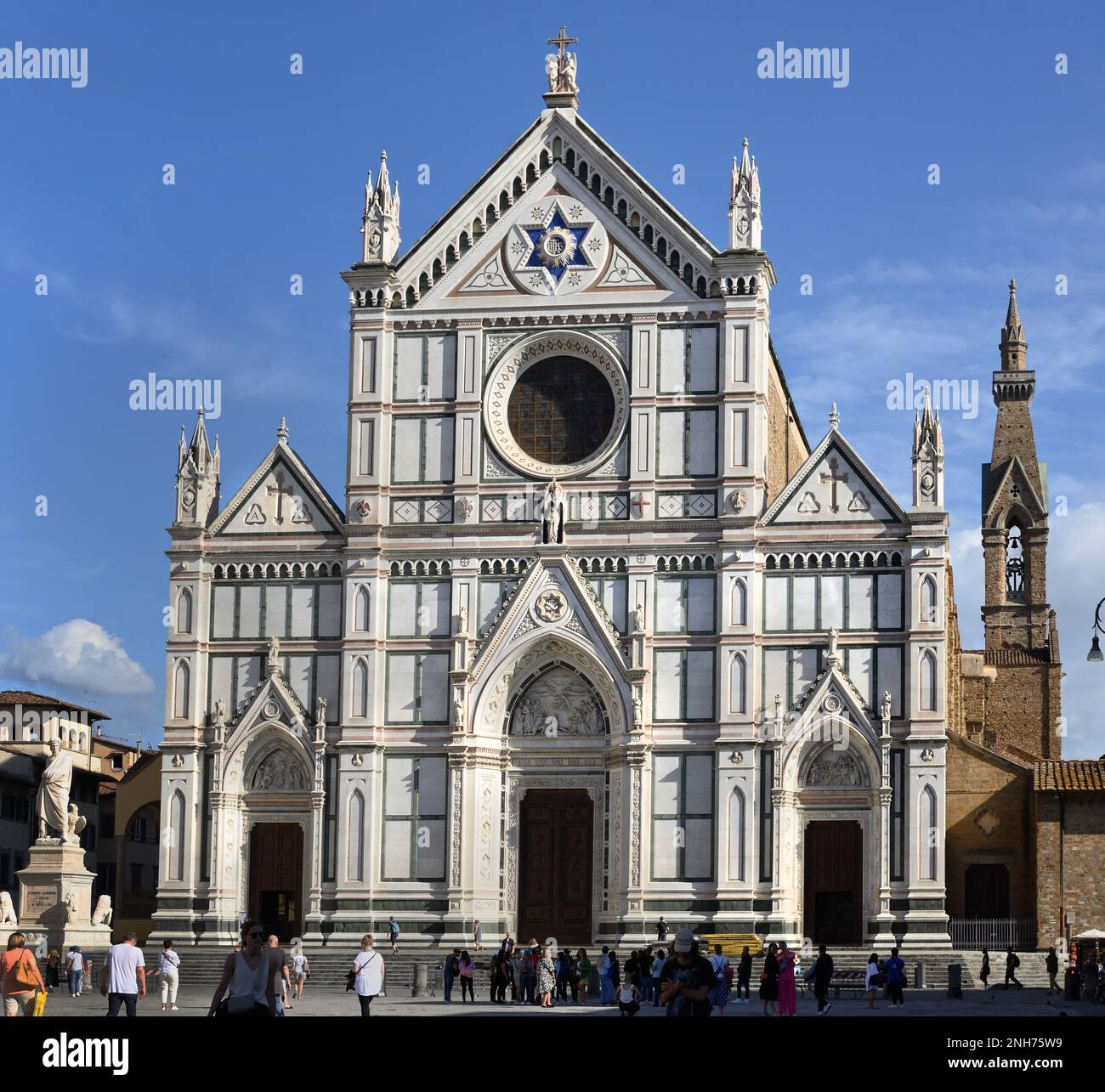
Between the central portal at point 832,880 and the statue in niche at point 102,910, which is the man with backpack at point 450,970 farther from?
the central portal at point 832,880

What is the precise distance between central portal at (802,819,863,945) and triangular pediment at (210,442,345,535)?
13866mm

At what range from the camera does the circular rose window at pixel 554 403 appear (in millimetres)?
47812

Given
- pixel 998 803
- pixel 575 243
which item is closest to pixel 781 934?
pixel 998 803

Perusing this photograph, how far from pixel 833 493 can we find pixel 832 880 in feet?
29.4

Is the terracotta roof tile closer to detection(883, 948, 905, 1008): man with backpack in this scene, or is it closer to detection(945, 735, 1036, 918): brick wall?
detection(945, 735, 1036, 918): brick wall

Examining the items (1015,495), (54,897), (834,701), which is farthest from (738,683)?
(1015,495)

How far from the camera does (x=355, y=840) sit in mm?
46781

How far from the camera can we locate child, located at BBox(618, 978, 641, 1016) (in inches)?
1082

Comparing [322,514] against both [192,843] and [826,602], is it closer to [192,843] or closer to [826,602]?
[192,843]

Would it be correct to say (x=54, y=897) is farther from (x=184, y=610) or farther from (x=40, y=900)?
(x=184, y=610)

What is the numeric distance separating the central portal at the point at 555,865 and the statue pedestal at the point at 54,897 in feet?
32.1

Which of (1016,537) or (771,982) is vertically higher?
(1016,537)

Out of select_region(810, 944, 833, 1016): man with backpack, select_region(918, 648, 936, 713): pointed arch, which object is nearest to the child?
select_region(810, 944, 833, 1016): man with backpack

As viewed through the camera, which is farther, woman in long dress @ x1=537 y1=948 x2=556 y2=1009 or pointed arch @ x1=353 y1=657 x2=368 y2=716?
pointed arch @ x1=353 y1=657 x2=368 y2=716
